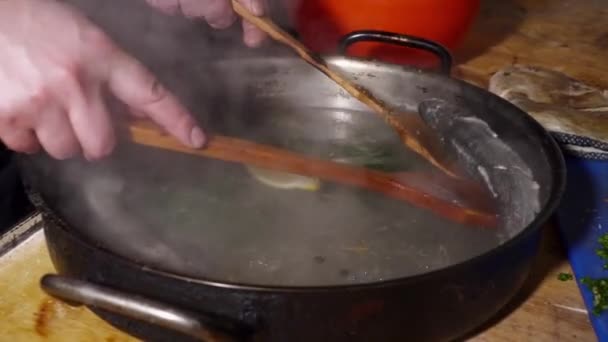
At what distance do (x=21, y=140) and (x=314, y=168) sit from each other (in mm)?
271

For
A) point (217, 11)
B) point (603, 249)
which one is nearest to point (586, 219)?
point (603, 249)

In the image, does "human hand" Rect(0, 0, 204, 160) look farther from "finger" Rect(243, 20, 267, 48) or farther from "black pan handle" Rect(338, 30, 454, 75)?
"black pan handle" Rect(338, 30, 454, 75)

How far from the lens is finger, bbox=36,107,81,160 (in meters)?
0.62

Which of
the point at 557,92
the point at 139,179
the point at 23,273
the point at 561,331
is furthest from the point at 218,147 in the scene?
the point at 557,92

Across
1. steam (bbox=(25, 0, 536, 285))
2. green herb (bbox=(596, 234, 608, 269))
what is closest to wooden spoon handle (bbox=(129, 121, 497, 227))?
steam (bbox=(25, 0, 536, 285))

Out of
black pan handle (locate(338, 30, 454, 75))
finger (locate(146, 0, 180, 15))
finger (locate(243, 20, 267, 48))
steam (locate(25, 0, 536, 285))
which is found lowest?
steam (locate(25, 0, 536, 285))

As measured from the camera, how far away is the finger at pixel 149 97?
63cm

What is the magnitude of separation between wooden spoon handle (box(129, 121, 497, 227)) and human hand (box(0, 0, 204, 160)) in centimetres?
7

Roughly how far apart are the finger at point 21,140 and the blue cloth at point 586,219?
1.68 feet

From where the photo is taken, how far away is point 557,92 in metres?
1.06

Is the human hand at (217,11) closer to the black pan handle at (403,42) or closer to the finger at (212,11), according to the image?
the finger at (212,11)

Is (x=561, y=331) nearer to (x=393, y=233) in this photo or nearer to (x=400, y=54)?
(x=393, y=233)

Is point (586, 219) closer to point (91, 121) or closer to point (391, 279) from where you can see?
point (391, 279)

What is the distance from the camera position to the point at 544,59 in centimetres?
124
